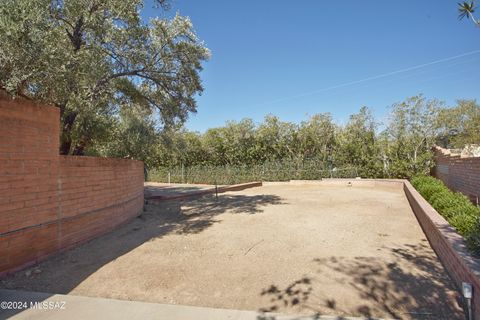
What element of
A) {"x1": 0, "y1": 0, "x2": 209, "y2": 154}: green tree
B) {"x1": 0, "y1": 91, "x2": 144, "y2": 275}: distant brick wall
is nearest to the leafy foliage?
{"x1": 0, "y1": 0, "x2": 209, "y2": 154}: green tree

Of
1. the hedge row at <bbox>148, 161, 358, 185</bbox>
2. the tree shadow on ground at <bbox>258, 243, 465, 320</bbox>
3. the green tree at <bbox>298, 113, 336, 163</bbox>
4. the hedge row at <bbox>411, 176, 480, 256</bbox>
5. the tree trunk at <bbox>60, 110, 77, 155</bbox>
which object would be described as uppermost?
the green tree at <bbox>298, 113, 336, 163</bbox>

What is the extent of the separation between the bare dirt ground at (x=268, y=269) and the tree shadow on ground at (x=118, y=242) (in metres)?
0.02

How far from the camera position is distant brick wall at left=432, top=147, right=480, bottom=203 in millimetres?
7723

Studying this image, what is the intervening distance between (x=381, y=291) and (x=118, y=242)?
4.89 meters

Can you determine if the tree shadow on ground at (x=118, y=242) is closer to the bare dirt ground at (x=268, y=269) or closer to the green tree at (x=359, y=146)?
the bare dirt ground at (x=268, y=269)

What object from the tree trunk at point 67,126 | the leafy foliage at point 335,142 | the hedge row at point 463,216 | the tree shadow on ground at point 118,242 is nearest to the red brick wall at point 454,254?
the hedge row at point 463,216

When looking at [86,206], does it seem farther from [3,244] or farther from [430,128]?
[430,128]

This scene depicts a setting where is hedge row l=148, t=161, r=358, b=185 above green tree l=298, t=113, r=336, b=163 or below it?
below

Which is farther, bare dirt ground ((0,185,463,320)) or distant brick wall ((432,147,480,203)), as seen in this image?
distant brick wall ((432,147,480,203))

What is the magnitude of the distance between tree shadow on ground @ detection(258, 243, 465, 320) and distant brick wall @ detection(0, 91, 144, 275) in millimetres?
3621

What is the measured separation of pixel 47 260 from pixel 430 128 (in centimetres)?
1931

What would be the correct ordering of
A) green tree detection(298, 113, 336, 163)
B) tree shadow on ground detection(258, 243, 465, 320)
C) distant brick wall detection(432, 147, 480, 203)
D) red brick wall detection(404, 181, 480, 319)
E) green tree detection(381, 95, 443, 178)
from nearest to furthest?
red brick wall detection(404, 181, 480, 319), tree shadow on ground detection(258, 243, 465, 320), distant brick wall detection(432, 147, 480, 203), green tree detection(381, 95, 443, 178), green tree detection(298, 113, 336, 163)

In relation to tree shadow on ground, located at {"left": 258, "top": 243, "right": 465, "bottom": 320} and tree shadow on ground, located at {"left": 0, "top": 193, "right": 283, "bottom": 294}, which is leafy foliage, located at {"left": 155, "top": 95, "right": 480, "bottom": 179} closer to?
tree shadow on ground, located at {"left": 0, "top": 193, "right": 283, "bottom": 294}

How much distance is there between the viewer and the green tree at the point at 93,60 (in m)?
4.42
